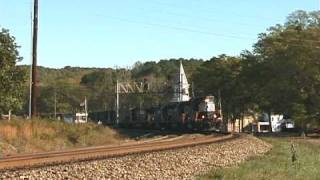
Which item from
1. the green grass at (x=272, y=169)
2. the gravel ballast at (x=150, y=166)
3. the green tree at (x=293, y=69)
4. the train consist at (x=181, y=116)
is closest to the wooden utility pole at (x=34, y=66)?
the train consist at (x=181, y=116)

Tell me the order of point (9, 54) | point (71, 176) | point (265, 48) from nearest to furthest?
point (71, 176) → point (9, 54) → point (265, 48)

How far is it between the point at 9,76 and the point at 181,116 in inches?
1111

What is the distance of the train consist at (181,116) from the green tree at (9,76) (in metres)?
24.6

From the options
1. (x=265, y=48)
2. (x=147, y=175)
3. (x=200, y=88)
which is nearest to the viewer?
(x=147, y=175)

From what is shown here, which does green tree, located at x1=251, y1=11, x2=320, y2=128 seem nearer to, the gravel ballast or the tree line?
the tree line

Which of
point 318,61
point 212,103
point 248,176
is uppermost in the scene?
point 318,61

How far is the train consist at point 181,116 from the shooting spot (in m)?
62.1

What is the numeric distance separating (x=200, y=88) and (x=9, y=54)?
65.4 meters

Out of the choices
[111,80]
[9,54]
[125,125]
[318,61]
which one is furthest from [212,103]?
[111,80]

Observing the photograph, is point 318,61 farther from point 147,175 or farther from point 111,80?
point 111,80

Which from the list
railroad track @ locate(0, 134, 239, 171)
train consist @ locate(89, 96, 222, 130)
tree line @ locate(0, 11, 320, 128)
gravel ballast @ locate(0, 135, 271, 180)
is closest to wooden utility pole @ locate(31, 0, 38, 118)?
tree line @ locate(0, 11, 320, 128)

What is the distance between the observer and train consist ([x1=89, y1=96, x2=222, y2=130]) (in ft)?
204

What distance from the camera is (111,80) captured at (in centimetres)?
17075

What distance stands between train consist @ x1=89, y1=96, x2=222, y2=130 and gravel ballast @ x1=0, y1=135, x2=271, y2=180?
31.6 metres
